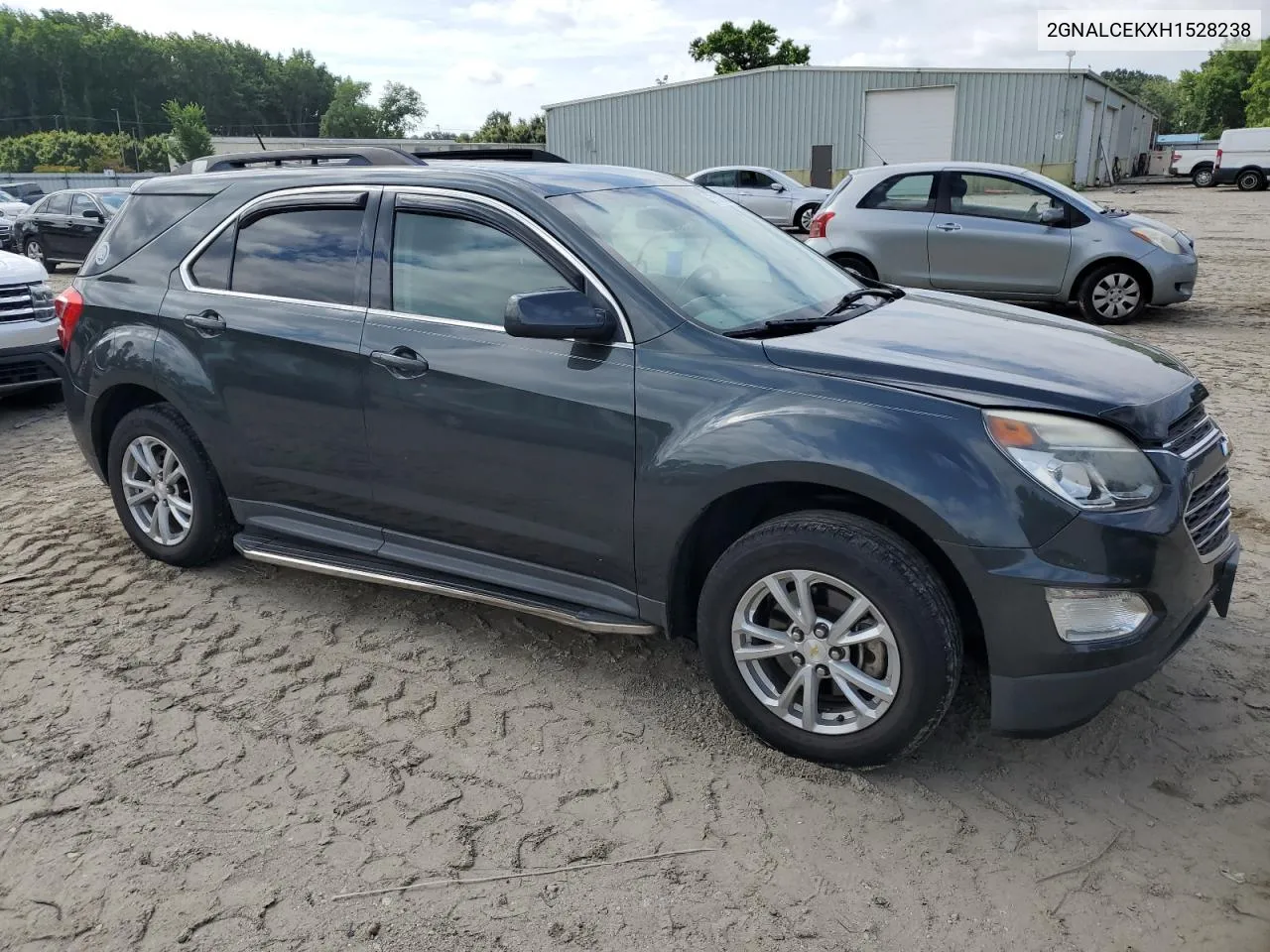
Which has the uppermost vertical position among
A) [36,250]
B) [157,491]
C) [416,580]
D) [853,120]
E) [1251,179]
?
[853,120]

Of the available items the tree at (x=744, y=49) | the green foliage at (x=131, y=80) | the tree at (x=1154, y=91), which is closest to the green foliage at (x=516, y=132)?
the tree at (x=744, y=49)

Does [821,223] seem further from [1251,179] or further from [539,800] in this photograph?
[1251,179]

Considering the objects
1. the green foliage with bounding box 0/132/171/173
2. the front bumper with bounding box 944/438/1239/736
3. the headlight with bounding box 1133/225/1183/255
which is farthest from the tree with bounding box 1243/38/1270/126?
the front bumper with bounding box 944/438/1239/736

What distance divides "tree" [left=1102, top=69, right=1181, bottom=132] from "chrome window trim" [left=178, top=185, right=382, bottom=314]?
461ft

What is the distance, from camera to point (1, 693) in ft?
12.0

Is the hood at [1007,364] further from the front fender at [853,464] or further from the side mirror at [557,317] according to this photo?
the side mirror at [557,317]

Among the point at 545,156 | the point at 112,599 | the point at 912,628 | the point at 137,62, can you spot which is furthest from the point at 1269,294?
the point at 137,62

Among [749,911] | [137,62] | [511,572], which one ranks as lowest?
[749,911]

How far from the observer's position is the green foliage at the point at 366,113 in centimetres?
11219

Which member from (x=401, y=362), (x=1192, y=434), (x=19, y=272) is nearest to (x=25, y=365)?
(x=19, y=272)

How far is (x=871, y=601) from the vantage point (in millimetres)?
2807

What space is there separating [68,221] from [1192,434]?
21133 millimetres

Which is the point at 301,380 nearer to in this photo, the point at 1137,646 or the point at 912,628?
the point at 912,628

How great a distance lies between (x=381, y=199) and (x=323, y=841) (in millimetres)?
2284
